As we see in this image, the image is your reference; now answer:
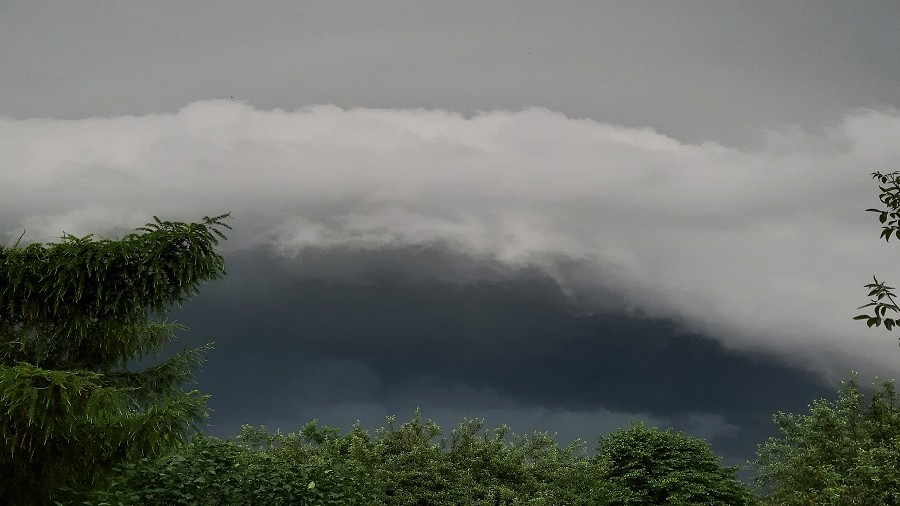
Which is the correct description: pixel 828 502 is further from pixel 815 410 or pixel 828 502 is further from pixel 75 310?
pixel 75 310

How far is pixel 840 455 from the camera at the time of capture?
119 ft

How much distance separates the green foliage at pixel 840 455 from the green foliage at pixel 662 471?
2656mm

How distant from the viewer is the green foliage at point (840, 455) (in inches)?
1133

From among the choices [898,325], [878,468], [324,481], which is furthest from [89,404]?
[878,468]

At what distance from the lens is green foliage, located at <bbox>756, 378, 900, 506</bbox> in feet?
94.4

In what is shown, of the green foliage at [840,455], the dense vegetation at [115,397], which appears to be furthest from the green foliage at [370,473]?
the green foliage at [840,455]

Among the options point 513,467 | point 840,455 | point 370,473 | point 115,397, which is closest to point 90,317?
point 115,397

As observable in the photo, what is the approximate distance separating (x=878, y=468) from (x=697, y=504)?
7.31 metres

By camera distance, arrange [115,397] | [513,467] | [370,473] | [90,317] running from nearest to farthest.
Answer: [115,397] < [90,317] < [370,473] < [513,467]

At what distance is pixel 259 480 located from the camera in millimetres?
11625

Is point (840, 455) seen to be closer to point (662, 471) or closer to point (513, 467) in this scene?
point (662, 471)

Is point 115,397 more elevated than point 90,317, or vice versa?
point 90,317

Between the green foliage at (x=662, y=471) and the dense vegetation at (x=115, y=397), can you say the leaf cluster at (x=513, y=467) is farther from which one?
the dense vegetation at (x=115, y=397)

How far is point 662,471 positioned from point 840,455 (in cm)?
884
